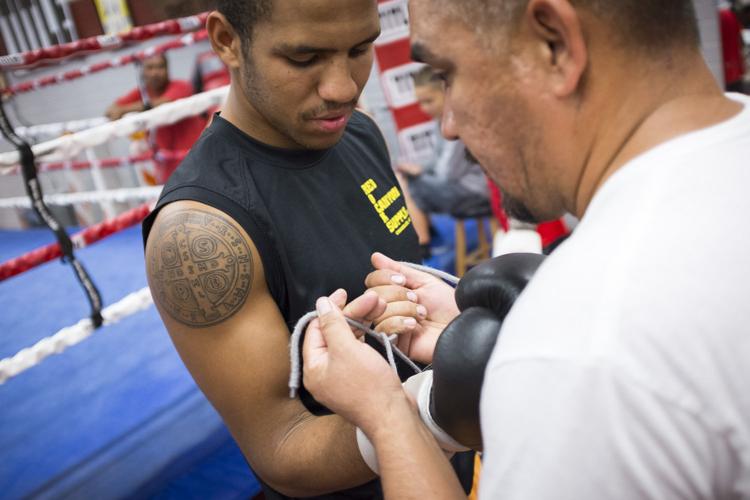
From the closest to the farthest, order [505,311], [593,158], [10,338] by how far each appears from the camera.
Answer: [593,158] → [505,311] → [10,338]

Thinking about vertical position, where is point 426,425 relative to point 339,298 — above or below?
below

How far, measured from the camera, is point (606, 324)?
0.46m

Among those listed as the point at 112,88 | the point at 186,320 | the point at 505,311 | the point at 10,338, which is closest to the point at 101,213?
the point at 112,88

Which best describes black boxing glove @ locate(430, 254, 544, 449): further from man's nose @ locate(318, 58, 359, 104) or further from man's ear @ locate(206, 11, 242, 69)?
man's ear @ locate(206, 11, 242, 69)

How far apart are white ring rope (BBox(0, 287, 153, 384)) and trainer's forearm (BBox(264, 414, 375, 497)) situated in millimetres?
909

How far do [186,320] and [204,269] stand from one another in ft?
0.29

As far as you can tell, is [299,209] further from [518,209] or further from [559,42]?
[559,42]

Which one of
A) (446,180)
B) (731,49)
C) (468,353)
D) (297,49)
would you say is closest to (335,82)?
(297,49)

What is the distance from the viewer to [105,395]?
221 cm

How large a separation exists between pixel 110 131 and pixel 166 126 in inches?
77.9

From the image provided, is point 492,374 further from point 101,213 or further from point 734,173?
point 101,213

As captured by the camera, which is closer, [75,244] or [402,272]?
[402,272]

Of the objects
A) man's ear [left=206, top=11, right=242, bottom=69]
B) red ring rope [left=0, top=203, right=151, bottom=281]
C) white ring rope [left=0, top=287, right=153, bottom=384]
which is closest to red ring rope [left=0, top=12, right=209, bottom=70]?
red ring rope [left=0, top=203, right=151, bottom=281]

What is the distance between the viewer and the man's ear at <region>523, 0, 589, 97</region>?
54cm
